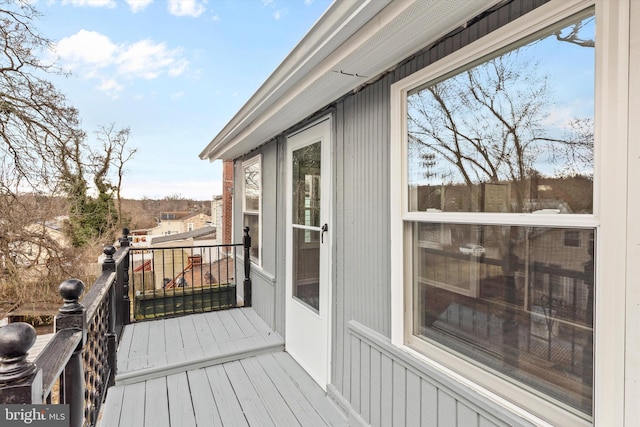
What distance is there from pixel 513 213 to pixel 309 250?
6.30 ft

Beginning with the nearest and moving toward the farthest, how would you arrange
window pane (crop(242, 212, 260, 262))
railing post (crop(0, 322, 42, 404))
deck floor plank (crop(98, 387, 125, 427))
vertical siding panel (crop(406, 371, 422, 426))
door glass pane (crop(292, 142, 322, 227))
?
railing post (crop(0, 322, 42, 404))
vertical siding panel (crop(406, 371, 422, 426))
deck floor plank (crop(98, 387, 125, 427))
door glass pane (crop(292, 142, 322, 227))
window pane (crop(242, 212, 260, 262))

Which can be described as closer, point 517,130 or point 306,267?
point 517,130

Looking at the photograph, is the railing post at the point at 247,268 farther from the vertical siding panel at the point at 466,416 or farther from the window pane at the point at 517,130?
the vertical siding panel at the point at 466,416

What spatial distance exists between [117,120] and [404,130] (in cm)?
1570

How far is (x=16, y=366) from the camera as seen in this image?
848 millimetres

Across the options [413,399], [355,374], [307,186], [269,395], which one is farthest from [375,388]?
[307,186]

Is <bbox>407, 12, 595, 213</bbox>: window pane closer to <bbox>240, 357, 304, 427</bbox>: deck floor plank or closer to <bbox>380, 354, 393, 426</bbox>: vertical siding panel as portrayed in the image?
<bbox>380, 354, 393, 426</bbox>: vertical siding panel

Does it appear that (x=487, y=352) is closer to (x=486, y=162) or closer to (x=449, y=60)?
(x=486, y=162)

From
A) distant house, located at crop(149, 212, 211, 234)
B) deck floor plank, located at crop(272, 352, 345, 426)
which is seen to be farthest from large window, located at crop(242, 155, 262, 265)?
distant house, located at crop(149, 212, 211, 234)

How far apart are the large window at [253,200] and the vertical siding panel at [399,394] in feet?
9.14

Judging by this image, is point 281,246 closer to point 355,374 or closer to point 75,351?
point 355,374

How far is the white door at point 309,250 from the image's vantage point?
8.50 ft

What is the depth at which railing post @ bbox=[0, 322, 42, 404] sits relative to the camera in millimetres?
815

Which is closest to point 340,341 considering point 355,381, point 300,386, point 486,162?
point 355,381
